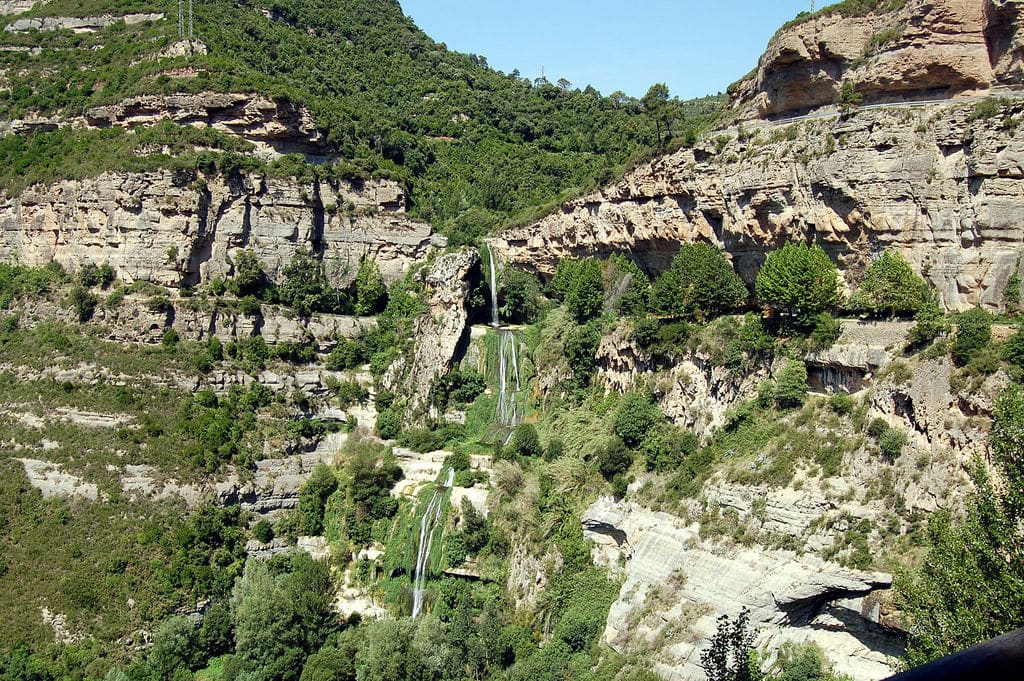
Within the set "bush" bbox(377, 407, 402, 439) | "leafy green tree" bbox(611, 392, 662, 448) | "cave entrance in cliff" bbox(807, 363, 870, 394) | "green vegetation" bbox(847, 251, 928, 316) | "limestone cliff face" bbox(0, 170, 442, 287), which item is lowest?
"bush" bbox(377, 407, 402, 439)

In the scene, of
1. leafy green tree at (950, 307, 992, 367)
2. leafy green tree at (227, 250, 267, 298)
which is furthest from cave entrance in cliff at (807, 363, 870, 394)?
leafy green tree at (227, 250, 267, 298)

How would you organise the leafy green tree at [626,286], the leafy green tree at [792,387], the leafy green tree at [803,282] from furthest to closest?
the leafy green tree at [626,286]
the leafy green tree at [803,282]
the leafy green tree at [792,387]

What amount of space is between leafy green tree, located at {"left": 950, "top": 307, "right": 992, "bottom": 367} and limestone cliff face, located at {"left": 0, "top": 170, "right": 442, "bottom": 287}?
110 ft

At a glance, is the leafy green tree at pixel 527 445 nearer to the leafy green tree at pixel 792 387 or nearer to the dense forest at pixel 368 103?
A: the leafy green tree at pixel 792 387

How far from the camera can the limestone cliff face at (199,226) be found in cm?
4972

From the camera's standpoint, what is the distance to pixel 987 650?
3404mm

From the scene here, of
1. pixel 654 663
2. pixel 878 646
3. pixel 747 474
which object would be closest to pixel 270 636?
pixel 654 663

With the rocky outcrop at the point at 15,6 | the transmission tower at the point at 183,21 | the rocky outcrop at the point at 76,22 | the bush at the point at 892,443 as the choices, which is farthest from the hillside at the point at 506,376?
the rocky outcrop at the point at 15,6

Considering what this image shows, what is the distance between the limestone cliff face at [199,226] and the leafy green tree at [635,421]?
21.2 metres

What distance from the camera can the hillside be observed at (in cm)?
2959

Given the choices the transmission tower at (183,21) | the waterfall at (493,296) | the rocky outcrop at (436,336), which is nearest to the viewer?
the rocky outcrop at (436,336)

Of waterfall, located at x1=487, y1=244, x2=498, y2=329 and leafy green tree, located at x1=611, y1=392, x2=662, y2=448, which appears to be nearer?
leafy green tree, located at x1=611, y1=392, x2=662, y2=448

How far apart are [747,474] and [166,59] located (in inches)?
1788

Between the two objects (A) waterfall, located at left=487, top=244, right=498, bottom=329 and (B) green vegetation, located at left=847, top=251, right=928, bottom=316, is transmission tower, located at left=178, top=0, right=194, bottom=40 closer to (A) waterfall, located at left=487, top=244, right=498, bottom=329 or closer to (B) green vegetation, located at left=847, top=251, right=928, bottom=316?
(A) waterfall, located at left=487, top=244, right=498, bottom=329
